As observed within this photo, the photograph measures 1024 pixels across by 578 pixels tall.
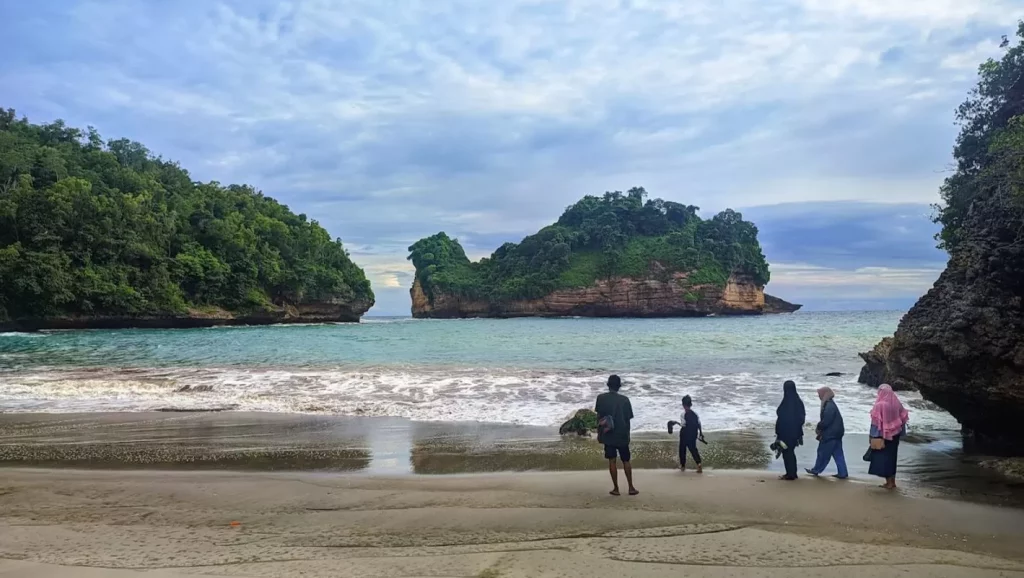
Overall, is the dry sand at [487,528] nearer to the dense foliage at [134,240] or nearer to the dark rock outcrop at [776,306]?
the dense foliage at [134,240]

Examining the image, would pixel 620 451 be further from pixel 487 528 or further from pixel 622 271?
pixel 622 271

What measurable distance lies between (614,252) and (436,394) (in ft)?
286

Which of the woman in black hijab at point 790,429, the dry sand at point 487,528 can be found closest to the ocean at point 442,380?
the woman in black hijab at point 790,429

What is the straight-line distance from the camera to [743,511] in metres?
6.82

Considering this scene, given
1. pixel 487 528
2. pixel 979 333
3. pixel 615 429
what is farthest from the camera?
pixel 979 333

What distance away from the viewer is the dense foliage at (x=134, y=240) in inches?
Answer: 1959

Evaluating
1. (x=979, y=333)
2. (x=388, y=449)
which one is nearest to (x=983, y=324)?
(x=979, y=333)

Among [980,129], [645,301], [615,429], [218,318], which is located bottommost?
[615,429]

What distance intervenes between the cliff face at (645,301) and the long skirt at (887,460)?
8969cm

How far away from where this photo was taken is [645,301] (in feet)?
322

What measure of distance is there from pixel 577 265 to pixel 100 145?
7478cm

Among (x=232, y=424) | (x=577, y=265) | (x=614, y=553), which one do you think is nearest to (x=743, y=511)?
(x=614, y=553)

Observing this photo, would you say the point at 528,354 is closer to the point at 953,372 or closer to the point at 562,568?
the point at 953,372

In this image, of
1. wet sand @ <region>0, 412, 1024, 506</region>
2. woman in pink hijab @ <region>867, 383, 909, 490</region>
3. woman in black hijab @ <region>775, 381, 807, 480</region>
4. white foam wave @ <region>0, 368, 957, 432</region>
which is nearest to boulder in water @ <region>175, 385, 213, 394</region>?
white foam wave @ <region>0, 368, 957, 432</region>
